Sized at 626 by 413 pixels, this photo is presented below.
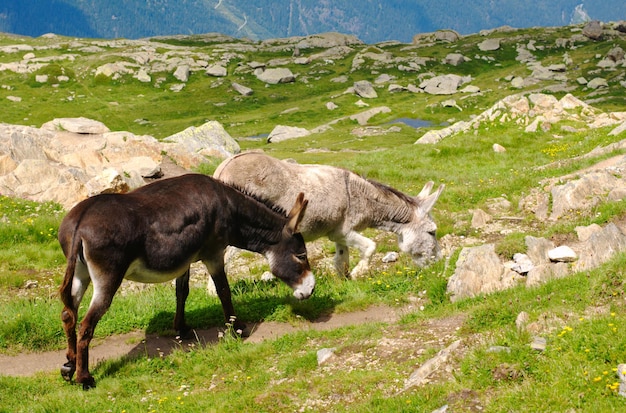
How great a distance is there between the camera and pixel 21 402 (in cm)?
1048

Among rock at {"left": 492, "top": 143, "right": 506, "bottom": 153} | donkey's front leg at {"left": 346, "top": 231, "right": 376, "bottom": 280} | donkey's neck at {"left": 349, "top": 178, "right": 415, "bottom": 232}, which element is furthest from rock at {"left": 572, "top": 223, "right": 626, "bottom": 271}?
rock at {"left": 492, "top": 143, "right": 506, "bottom": 153}

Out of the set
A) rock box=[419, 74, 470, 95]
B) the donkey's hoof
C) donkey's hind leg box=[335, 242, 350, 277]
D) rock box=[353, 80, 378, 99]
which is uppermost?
the donkey's hoof

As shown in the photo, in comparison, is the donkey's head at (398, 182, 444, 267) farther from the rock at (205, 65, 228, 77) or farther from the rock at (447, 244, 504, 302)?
the rock at (205, 65, 228, 77)

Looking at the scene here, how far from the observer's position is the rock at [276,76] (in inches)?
4904

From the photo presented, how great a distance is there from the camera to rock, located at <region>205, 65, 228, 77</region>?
412ft

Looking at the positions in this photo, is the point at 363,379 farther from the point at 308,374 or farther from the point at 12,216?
the point at 12,216

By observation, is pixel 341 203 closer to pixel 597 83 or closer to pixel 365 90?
pixel 597 83

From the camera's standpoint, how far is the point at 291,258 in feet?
46.8

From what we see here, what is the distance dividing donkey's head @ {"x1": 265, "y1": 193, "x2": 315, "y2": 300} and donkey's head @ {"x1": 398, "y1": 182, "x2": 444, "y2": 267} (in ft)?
15.4

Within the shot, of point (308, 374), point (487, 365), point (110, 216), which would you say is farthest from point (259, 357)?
point (487, 365)

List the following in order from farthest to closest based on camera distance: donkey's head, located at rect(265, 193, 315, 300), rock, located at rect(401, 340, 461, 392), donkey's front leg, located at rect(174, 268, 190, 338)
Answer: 1. donkey's head, located at rect(265, 193, 315, 300)
2. donkey's front leg, located at rect(174, 268, 190, 338)
3. rock, located at rect(401, 340, 461, 392)

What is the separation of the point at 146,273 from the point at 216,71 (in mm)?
118943

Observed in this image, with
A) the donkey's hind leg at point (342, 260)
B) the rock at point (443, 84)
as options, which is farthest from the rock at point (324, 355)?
the rock at point (443, 84)

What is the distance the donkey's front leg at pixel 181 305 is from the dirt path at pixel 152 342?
25 centimetres
